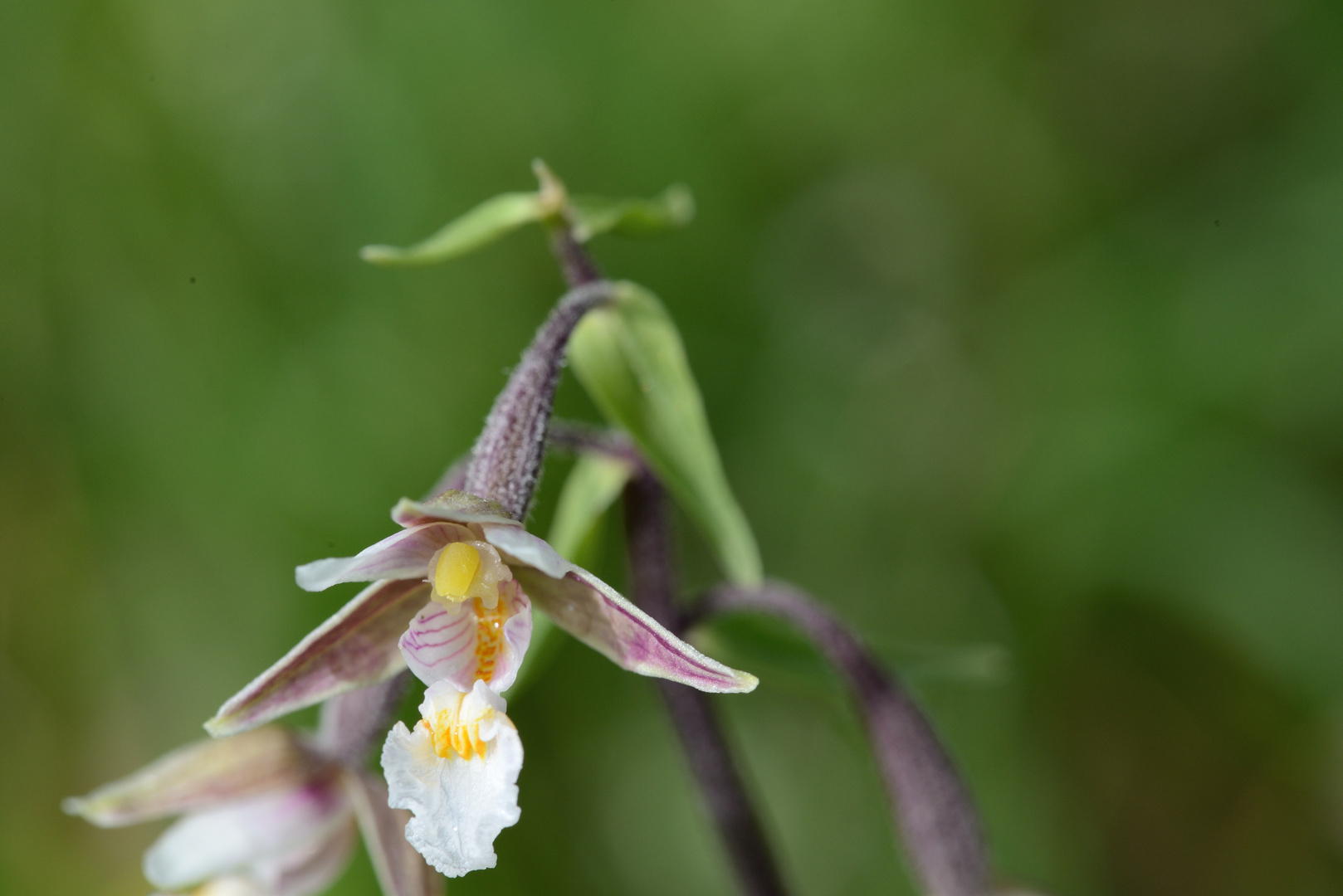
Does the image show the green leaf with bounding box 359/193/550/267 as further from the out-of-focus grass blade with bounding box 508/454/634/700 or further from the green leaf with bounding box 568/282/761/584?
the out-of-focus grass blade with bounding box 508/454/634/700

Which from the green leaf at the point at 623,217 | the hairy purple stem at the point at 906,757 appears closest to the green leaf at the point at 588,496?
the hairy purple stem at the point at 906,757

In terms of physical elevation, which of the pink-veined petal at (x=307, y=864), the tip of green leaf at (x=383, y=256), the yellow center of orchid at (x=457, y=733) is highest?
the tip of green leaf at (x=383, y=256)

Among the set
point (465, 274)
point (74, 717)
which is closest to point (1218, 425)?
point (465, 274)

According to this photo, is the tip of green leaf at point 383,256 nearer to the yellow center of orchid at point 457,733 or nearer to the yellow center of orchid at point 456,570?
the yellow center of orchid at point 456,570

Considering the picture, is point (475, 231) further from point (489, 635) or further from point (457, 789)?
point (457, 789)

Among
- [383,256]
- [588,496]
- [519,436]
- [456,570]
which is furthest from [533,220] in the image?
[456,570]

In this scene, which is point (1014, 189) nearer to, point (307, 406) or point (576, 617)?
point (307, 406)

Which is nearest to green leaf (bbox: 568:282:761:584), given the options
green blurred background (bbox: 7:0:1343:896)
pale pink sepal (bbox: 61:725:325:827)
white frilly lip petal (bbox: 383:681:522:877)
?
white frilly lip petal (bbox: 383:681:522:877)
